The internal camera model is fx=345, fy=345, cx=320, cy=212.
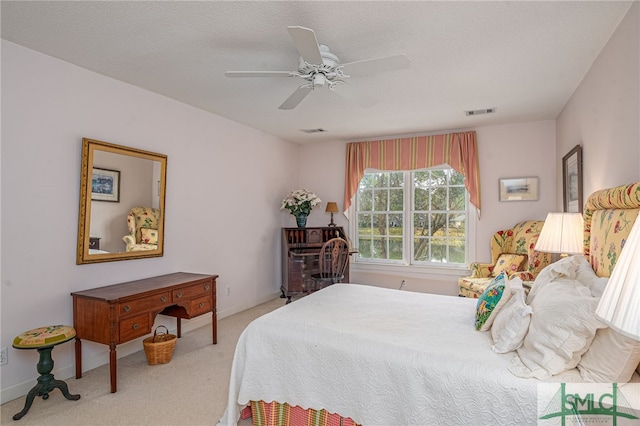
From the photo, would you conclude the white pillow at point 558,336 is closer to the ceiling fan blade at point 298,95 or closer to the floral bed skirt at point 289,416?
the floral bed skirt at point 289,416

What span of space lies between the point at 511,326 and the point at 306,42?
1.77m

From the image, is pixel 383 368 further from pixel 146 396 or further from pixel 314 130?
pixel 314 130

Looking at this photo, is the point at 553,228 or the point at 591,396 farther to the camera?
the point at 553,228

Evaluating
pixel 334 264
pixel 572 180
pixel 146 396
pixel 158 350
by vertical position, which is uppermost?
pixel 572 180

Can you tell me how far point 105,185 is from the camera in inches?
116

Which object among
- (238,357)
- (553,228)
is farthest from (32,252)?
(553,228)

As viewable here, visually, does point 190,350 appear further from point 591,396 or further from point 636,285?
point 636,285

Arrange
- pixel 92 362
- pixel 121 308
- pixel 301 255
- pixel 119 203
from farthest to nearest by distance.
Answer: pixel 301 255 → pixel 119 203 → pixel 92 362 → pixel 121 308

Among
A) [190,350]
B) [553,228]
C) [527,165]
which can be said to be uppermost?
[527,165]

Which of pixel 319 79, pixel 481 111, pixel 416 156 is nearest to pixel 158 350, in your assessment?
pixel 319 79

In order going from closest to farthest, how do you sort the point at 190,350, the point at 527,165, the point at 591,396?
1. the point at 591,396
2. the point at 190,350
3. the point at 527,165

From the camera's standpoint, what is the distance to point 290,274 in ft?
15.9

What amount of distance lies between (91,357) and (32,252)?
99 cm

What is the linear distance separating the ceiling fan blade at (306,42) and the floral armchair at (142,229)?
2.18m
